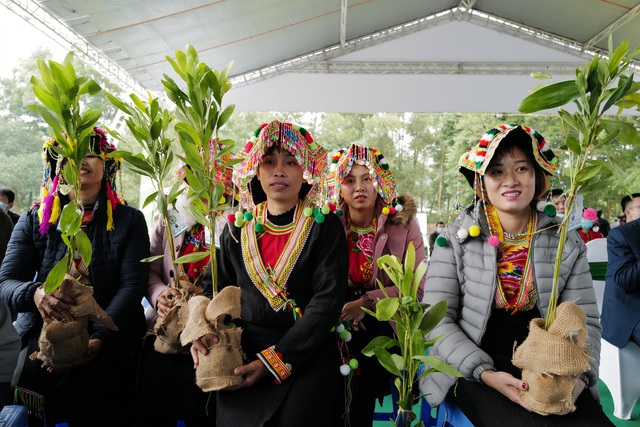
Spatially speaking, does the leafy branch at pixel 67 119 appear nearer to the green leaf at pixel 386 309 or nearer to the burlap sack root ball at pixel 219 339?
the burlap sack root ball at pixel 219 339

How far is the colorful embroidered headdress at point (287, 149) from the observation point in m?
2.38

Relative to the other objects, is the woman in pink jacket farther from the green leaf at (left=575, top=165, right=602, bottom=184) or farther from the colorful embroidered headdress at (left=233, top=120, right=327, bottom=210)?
the green leaf at (left=575, top=165, right=602, bottom=184)

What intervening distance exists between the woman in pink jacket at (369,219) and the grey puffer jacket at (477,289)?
585 mm

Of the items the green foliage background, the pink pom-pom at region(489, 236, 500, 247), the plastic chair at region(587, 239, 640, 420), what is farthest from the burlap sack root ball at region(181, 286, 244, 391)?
the green foliage background

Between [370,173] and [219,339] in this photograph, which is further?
[370,173]

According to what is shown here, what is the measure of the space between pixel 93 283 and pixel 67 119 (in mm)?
1002

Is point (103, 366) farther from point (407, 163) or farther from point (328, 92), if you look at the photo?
point (407, 163)

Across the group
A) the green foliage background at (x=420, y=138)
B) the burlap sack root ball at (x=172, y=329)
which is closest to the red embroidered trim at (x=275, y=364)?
the burlap sack root ball at (x=172, y=329)

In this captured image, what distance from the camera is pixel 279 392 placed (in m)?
1.96

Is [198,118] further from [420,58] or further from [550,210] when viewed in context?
[420,58]

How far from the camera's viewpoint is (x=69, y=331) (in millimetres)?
2068

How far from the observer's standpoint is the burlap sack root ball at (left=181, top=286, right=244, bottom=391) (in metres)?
1.82

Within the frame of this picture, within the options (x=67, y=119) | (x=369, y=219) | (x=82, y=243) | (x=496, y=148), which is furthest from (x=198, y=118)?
(x=369, y=219)

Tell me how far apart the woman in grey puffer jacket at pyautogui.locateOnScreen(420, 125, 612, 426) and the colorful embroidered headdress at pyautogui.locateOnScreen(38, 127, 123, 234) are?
1.84m
